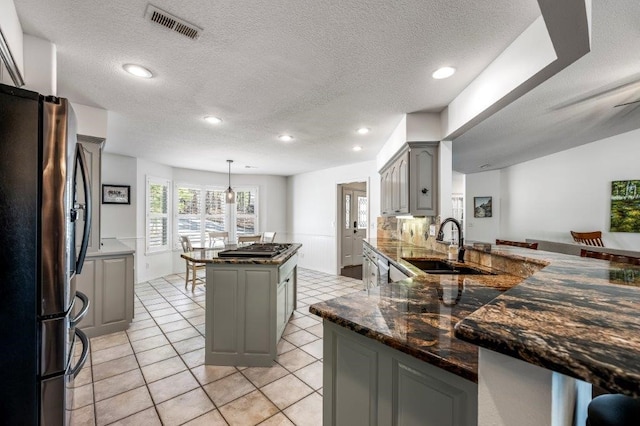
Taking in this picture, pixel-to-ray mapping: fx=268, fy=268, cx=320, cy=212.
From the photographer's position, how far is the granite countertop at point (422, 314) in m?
0.75

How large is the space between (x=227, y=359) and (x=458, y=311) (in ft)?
6.85

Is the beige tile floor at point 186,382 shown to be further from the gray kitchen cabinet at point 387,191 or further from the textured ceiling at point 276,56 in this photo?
the textured ceiling at point 276,56

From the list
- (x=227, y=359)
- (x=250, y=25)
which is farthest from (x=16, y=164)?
(x=227, y=359)

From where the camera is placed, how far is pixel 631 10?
148 cm

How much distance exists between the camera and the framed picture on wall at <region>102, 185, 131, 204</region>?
4.84 metres

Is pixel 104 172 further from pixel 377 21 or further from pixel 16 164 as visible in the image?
pixel 377 21

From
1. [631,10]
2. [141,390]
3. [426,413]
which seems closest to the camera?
[426,413]

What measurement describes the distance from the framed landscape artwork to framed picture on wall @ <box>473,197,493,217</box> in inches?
93.6

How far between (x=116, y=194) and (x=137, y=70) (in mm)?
3739

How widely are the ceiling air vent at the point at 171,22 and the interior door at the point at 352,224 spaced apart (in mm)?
4967

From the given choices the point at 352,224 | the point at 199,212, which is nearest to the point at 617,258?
the point at 352,224

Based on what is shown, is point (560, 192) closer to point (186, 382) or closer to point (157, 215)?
point (186, 382)

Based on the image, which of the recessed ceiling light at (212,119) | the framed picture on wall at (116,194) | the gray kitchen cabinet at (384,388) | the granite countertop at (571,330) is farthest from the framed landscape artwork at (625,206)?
the framed picture on wall at (116,194)

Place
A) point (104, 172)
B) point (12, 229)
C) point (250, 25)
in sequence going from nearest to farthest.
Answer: point (12, 229) → point (250, 25) → point (104, 172)
